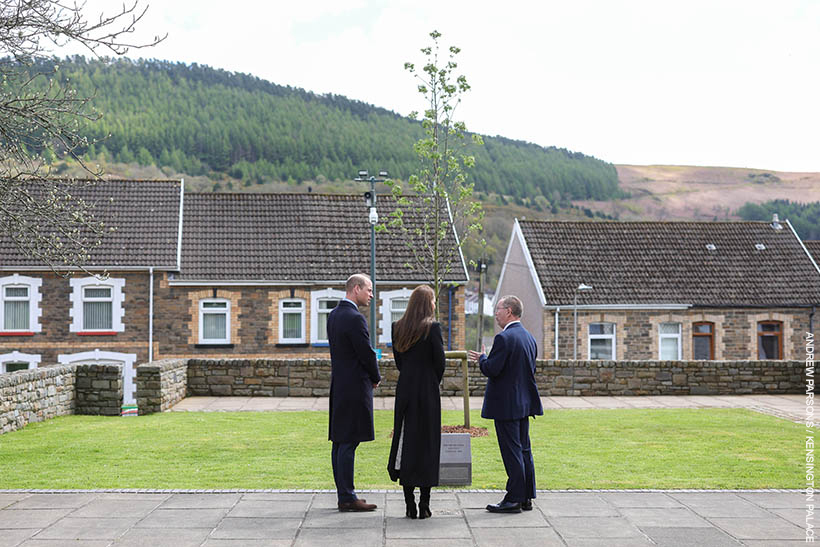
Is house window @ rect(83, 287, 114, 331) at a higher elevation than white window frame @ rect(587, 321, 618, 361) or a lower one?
higher

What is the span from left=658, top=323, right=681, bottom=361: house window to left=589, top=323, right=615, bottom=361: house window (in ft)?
6.48

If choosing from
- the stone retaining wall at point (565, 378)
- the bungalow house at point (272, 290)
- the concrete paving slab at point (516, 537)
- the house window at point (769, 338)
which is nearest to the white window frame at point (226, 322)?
the bungalow house at point (272, 290)

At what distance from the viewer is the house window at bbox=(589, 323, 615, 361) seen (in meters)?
33.2

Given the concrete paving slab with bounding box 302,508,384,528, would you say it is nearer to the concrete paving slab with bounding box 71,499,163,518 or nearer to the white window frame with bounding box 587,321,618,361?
the concrete paving slab with bounding box 71,499,163,518

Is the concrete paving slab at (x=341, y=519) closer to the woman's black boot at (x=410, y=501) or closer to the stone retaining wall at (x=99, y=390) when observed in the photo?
the woman's black boot at (x=410, y=501)

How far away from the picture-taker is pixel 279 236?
104 feet

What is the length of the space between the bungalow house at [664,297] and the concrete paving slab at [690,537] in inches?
994

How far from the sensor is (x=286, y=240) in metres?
31.4

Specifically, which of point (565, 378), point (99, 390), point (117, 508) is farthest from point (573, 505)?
point (565, 378)

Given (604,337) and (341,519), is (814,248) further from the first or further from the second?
(341,519)

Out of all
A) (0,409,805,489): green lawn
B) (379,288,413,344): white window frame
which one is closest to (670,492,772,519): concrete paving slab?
(0,409,805,489): green lawn

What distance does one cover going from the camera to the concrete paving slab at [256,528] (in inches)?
271

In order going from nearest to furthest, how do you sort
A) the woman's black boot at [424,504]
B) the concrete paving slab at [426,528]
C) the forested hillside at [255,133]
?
the concrete paving slab at [426,528], the woman's black boot at [424,504], the forested hillside at [255,133]

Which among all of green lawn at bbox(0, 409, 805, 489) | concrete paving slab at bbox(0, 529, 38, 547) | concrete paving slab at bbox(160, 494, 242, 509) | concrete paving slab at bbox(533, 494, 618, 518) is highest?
concrete paving slab at bbox(0, 529, 38, 547)
